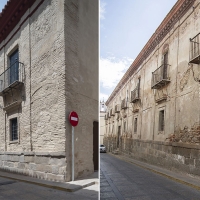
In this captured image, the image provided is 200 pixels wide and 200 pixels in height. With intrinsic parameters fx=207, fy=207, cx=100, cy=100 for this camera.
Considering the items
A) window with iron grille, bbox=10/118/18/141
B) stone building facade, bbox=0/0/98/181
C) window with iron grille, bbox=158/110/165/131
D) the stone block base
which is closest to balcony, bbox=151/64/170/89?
window with iron grille, bbox=158/110/165/131

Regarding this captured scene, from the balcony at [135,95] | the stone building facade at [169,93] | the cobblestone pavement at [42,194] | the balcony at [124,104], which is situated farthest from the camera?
the balcony at [124,104]

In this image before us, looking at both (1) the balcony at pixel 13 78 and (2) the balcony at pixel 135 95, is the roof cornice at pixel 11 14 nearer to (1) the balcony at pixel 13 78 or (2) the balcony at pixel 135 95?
(1) the balcony at pixel 13 78

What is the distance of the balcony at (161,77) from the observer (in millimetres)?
4435

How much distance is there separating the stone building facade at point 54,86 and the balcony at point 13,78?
33mm

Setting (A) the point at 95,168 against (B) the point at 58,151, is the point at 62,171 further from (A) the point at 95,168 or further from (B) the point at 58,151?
(A) the point at 95,168

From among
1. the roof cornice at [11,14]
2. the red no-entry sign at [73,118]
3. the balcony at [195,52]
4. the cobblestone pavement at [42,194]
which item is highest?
the roof cornice at [11,14]

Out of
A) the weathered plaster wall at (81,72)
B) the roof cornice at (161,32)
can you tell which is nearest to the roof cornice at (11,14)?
the weathered plaster wall at (81,72)

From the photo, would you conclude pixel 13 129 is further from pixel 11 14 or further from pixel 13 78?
pixel 11 14

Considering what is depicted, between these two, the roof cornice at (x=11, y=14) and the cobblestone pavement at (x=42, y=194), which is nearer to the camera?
the cobblestone pavement at (x=42, y=194)

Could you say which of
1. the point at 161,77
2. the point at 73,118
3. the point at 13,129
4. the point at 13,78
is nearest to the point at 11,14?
the point at 13,78

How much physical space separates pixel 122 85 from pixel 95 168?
1869mm

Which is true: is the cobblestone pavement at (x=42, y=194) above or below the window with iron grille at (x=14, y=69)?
below

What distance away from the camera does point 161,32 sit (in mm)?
4578

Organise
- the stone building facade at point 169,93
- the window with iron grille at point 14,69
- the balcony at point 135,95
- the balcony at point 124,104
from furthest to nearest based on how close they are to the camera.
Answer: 1. the balcony at point 124,104
2. the balcony at point 135,95
3. the window with iron grille at point 14,69
4. the stone building facade at point 169,93
